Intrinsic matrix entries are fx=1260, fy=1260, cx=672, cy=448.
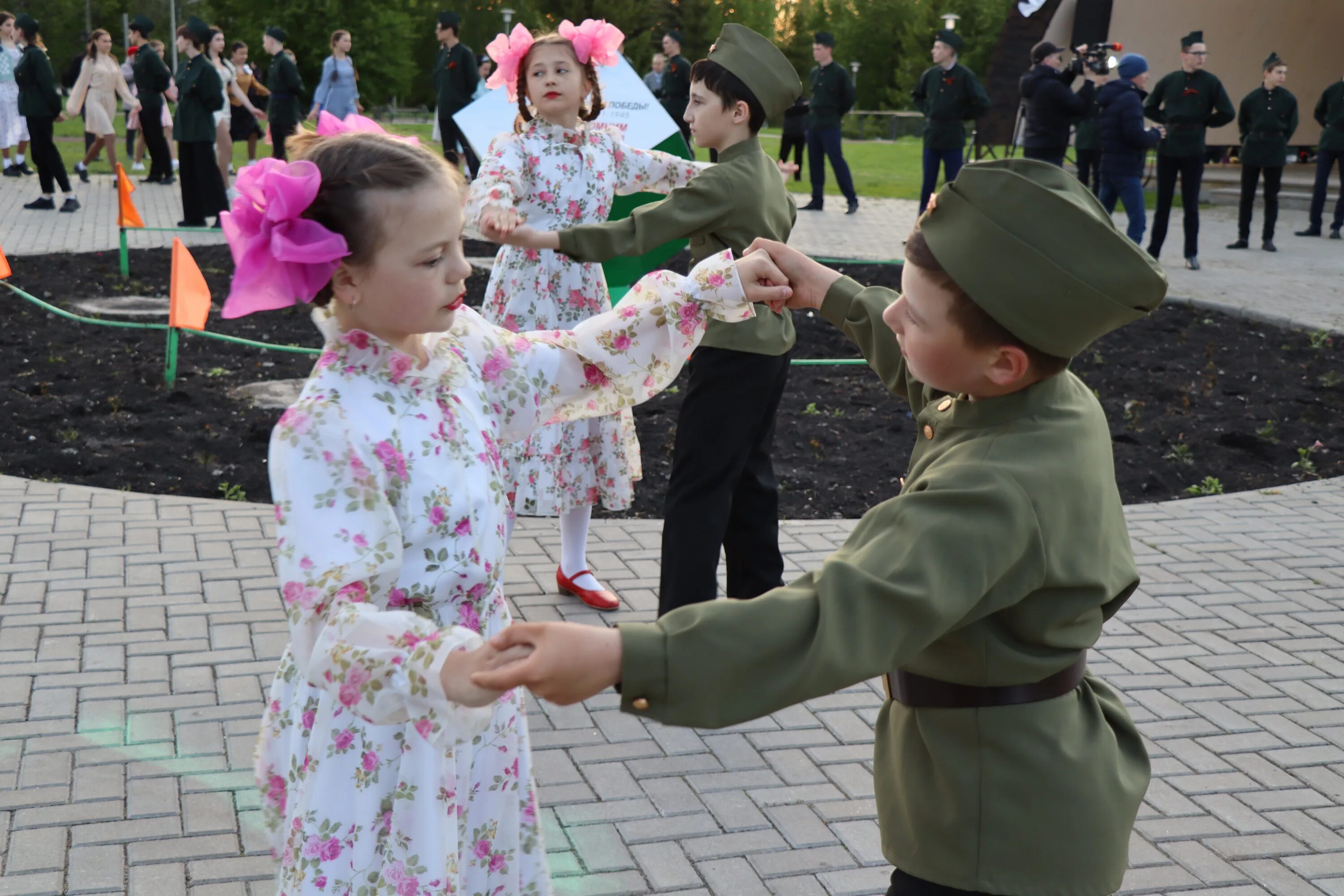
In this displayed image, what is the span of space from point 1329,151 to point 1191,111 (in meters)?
3.67

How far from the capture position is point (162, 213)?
15086mm

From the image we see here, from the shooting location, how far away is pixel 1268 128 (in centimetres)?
1470

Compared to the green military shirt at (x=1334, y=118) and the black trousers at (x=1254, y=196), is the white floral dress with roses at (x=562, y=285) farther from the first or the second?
the green military shirt at (x=1334, y=118)

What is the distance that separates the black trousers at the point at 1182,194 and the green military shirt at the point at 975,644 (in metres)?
12.3

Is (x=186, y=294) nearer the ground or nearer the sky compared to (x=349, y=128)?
nearer the ground

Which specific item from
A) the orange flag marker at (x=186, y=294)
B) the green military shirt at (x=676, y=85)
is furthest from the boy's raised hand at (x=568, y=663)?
the green military shirt at (x=676, y=85)

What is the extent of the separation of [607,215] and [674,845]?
267cm

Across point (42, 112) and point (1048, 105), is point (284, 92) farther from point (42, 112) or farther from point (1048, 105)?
point (1048, 105)

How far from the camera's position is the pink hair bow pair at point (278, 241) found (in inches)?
77.6

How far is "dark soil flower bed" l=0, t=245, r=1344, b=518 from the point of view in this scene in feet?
21.1

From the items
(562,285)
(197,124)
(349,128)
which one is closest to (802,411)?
(562,285)

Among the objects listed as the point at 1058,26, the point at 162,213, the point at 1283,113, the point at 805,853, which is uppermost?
the point at 1058,26

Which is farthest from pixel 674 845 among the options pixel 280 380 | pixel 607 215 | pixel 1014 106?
pixel 1014 106

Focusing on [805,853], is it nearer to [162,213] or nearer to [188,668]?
[188,668]
